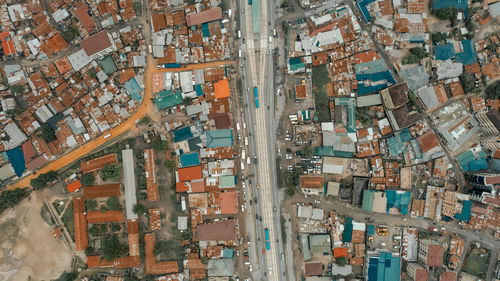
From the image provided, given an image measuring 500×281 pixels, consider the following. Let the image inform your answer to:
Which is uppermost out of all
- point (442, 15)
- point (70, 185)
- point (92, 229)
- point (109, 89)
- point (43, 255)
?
point (442, 15)

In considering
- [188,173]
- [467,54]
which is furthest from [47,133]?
[467,54]

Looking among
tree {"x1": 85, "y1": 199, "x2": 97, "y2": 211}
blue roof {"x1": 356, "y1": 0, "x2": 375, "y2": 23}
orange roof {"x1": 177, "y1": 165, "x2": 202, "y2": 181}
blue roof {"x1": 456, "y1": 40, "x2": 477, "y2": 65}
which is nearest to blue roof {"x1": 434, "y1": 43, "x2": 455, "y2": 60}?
blue roof {"x1": 456, "y1": 40, "x2": 477, "y2": 65}

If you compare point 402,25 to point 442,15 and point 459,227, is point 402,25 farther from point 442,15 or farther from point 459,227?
point 459,227

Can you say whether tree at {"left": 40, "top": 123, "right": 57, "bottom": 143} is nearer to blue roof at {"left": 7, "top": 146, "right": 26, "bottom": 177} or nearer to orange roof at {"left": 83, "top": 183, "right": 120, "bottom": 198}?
blue roof at {"left": 7, "top": 146, "right": 26, "bottom": 177}

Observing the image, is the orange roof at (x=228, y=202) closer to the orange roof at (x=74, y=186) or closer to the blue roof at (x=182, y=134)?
the blue roof at (x=182, y=134)

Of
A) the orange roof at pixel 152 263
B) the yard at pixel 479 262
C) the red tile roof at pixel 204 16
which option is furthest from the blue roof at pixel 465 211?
the red tile roof at pixel 204 16

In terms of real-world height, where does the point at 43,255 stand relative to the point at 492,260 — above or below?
above

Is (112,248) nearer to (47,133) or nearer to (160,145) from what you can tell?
(160,145)

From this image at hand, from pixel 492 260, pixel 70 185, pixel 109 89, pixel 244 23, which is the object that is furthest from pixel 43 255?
pixel 492 260
